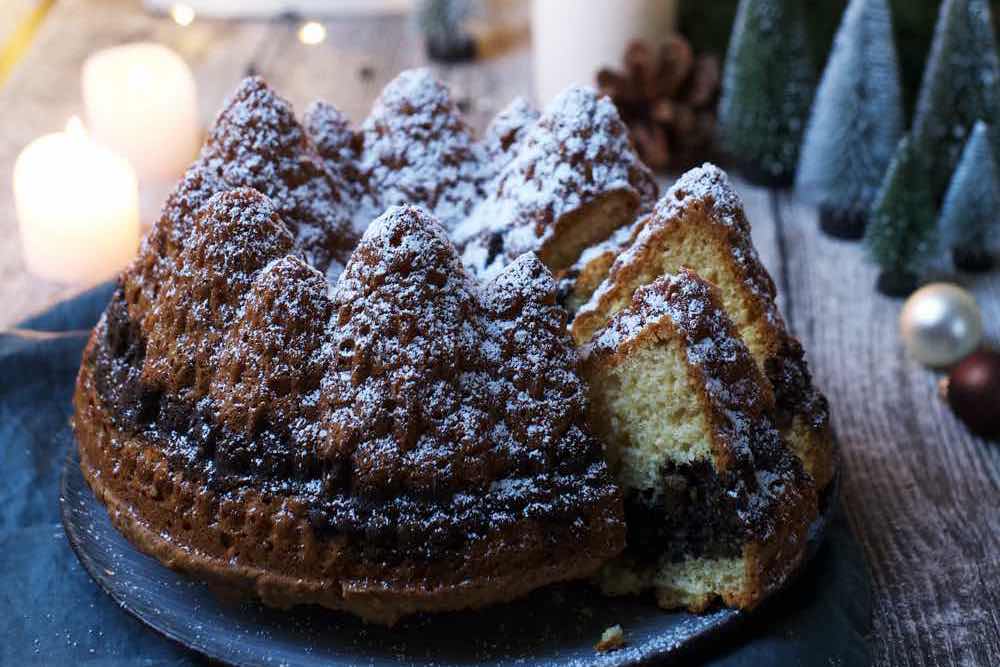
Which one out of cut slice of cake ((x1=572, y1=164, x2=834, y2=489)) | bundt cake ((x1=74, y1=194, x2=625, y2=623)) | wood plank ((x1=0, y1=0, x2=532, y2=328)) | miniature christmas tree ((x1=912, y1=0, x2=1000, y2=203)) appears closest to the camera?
bundt cake ((x1=74, y1=194, x2=625, y2=623))

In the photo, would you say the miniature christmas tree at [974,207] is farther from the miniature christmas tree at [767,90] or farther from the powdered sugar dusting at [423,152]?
the powdered sugar dusting at [423,152]

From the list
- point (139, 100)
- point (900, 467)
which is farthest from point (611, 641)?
point (139, 100)

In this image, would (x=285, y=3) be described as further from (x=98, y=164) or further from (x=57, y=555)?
(x=57, y=555)

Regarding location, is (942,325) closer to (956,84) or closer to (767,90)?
(956,84)

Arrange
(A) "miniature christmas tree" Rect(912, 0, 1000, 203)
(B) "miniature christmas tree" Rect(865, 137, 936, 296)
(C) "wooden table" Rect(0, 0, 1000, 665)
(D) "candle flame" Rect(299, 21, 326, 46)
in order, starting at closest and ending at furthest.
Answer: (C) "wooden table" Rect(0, 0, 1000, 665) → (B) "miniature christmas tree" Rect(865, 137, 936, 296) → (A) "miniature christmas tree" Rect(912, 0, 1000, 203) → (D) "candle flame" Rect(299, 21, 326, 46)

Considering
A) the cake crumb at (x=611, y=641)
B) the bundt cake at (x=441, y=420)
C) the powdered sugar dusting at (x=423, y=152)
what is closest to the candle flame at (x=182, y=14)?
the powdered sugar dusting at (x=423, y=152)

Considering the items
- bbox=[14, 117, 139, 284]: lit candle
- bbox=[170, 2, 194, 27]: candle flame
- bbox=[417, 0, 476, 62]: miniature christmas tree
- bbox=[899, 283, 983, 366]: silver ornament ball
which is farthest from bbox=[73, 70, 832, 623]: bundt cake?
bbox=[170, 2, 194, 27]: candle flame

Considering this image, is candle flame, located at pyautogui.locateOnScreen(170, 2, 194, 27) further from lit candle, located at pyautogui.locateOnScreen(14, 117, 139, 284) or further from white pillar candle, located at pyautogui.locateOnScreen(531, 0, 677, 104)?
lit candle, located at pyautogui.locateOnScreen(14, 117, 139, 284)

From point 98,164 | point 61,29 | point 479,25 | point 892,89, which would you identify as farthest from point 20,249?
point 892,89
